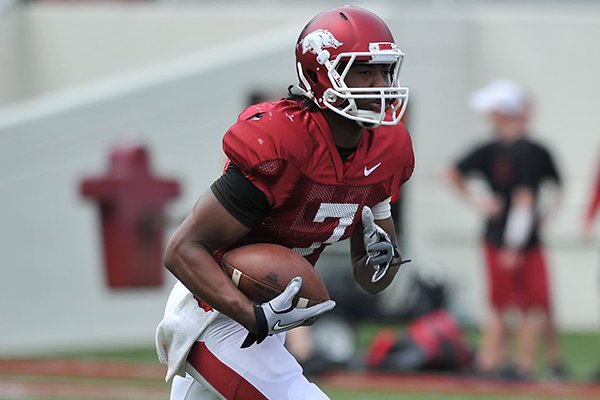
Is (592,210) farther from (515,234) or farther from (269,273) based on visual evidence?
(269,273)

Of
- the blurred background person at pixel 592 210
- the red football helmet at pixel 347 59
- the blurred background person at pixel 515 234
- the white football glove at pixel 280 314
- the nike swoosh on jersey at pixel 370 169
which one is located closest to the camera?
the white football glove at pixel 280 314

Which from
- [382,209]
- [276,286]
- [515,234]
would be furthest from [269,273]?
[515,234]

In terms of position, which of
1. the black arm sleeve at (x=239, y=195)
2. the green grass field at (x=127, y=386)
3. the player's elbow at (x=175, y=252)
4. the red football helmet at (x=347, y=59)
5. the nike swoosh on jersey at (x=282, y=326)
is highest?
the red football helmet at (x=347, y=59)

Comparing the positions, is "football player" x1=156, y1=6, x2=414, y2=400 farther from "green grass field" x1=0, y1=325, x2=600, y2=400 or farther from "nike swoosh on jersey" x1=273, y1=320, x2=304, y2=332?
"green grass field" x1=0, y1=325, x2=600, y2=400

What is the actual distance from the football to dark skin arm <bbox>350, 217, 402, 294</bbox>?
13.8 inches

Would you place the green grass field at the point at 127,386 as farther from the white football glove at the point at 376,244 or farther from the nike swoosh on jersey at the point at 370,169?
the nike swoosh on jersey at the point at 370,169

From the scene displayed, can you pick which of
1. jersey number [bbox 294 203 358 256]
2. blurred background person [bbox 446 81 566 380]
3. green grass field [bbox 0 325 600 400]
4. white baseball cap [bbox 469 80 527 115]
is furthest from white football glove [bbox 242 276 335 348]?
white baseball cap [bbox 469 80 527 115]

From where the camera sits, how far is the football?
157 inches

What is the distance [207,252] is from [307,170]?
Answer: 37cm

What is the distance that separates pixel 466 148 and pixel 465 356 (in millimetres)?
3922

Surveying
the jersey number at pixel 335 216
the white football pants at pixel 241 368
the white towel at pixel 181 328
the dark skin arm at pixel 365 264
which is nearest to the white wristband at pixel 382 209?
the dark skin arm at pixel 365 264

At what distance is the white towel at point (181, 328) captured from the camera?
13.8 ft

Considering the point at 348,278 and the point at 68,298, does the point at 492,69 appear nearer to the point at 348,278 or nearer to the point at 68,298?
the point at 348,278

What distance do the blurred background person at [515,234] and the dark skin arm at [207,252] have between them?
4.94 meters
